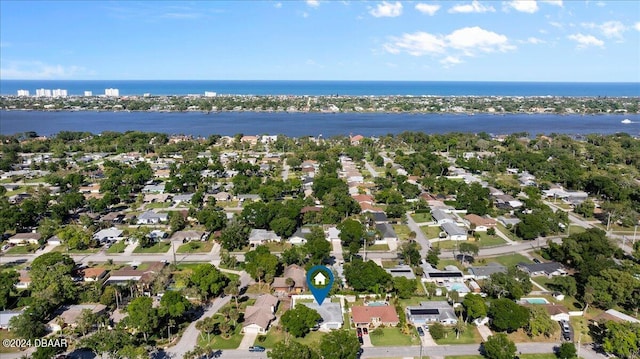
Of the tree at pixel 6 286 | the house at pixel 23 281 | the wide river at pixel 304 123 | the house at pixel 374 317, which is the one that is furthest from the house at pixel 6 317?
the wide river at pixel 304 123

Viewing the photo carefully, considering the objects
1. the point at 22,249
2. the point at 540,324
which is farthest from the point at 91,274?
the point at 540,324

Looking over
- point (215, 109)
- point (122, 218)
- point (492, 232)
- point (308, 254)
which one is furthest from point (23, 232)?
point (215, 109)

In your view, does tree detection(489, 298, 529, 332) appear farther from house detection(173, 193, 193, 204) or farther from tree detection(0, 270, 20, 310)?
house detection(173, 193, 193, 204)

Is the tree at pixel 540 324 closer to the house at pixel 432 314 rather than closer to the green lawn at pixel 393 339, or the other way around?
the house at pixel 432 314

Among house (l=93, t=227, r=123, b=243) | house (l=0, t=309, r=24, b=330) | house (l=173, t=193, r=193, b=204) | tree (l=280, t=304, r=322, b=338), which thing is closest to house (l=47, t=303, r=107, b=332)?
house (l=0, t=309, r=24, b=330)

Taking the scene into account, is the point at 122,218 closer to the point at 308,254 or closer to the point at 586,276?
the point at 308,254

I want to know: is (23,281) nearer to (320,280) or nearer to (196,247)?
(196,247)
